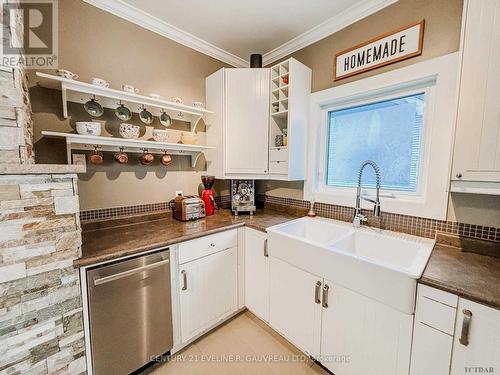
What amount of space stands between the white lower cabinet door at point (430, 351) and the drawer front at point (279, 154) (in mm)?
1416

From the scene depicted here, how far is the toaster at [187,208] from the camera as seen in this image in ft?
6.25

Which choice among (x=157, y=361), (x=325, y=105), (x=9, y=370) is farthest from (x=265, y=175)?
(x=9, y=370)

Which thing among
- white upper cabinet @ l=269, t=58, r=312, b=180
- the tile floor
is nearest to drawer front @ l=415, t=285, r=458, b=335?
the tile floor

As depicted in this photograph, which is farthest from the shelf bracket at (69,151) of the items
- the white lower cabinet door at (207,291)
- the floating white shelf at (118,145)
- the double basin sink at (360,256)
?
the double basin sink at (360,256)

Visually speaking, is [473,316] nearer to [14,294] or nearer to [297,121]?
[297,121]

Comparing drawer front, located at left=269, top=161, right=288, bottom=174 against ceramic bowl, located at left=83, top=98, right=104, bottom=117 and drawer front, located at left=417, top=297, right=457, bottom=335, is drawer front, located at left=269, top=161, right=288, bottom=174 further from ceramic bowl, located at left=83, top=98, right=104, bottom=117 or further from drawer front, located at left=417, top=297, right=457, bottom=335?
ceramic bowl, located at left=83, top=98, right=104, bottom=117

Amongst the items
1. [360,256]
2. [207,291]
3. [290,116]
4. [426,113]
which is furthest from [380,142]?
[207,291]

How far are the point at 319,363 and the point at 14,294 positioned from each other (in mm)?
1834

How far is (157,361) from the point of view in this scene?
4.92ft

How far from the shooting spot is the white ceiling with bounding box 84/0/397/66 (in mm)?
1617

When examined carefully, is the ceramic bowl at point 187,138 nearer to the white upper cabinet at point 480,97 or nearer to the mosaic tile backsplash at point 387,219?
the mosaic tile backsplash at point 387,219

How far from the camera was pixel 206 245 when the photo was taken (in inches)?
64.5

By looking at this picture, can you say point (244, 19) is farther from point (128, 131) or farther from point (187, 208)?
point (187, 208)

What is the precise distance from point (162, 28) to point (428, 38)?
2054 mm
